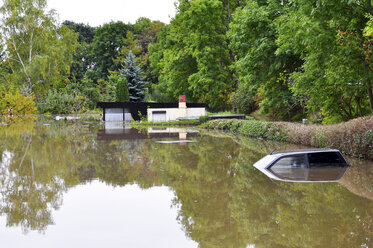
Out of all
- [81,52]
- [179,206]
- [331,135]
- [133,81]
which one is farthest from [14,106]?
[179,206]

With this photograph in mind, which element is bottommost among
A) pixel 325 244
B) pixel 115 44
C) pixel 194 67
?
pixel 325 244

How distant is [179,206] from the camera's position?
8.84 meters

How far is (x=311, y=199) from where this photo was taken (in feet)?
30.5

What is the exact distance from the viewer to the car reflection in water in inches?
492

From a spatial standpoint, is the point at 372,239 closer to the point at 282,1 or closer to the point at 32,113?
the point at 282,1

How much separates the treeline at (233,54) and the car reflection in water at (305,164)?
4.50 meters

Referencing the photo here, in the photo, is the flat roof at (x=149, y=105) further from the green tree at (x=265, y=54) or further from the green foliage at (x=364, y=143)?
the green foliage at (x=364, y=143)

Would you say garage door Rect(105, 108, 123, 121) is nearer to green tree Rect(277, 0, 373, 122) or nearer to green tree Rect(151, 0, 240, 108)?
green tree Rect(151, 0, 240, 108)

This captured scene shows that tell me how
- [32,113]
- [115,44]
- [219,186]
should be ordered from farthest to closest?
[115,44] < [32,113] < [219,186]

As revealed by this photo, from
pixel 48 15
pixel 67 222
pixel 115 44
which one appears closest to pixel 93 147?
pixel 67 222

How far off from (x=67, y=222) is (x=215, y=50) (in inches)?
1389

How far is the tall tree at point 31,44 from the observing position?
5741 cm

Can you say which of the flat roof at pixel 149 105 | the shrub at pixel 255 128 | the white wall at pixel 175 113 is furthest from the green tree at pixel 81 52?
the shrub at pixel 255 128

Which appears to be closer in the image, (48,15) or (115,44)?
(48,15)
